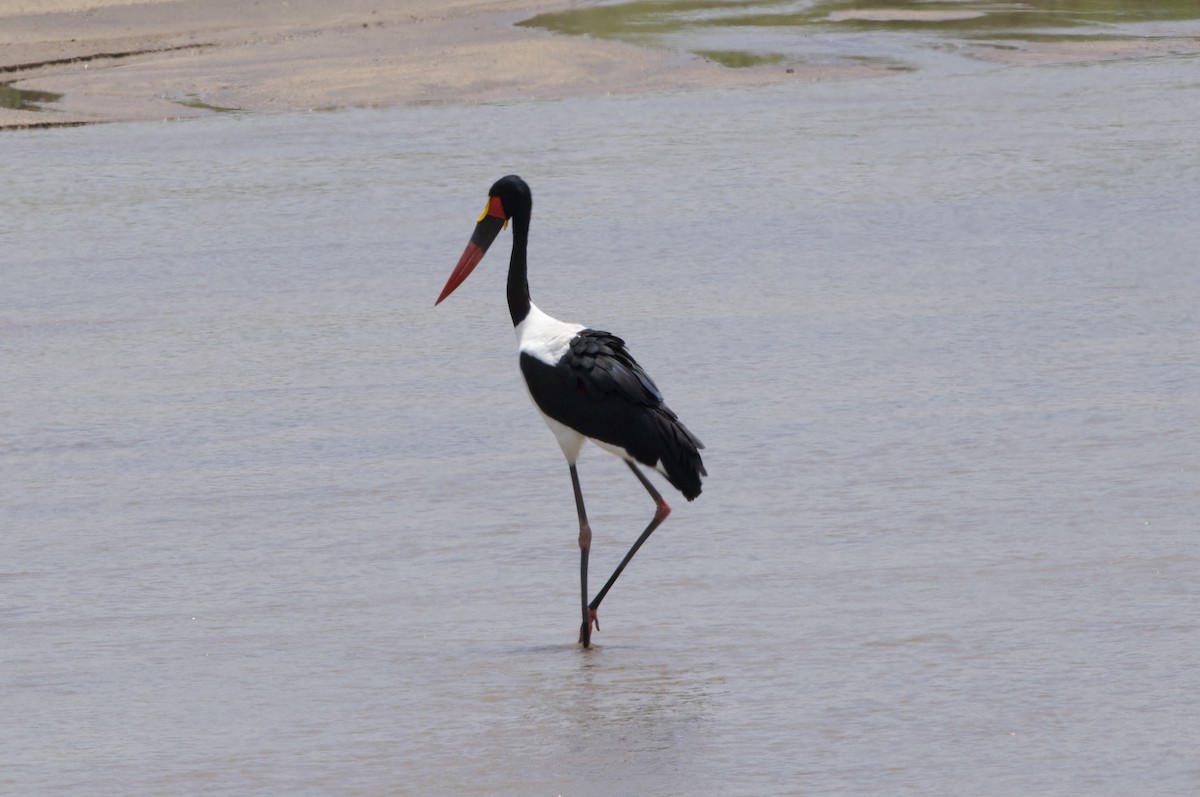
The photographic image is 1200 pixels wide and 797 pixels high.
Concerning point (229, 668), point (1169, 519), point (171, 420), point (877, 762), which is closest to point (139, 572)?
point (229, 668)

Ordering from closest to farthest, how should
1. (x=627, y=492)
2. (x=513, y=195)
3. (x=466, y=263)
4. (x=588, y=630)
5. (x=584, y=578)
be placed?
(x=588, y=630), (x=584, y=578), (x=513, y=195), (x=466, y=263), (x=627, y=492)

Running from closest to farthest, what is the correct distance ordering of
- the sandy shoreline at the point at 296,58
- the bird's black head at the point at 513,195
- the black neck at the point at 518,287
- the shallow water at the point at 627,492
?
the shallow water at the point at 627,492 → the black neck at the point at 518,287 → the bird's black head at the point at 513,195 → the sandy shoreline at the point at 296,58

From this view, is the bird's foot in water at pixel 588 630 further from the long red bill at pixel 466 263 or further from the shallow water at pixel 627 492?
the long red bill at pixel 466 263

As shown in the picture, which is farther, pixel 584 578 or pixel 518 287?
pixel 518 287

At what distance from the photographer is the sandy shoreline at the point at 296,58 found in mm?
16344

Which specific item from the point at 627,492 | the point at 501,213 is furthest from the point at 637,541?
the point at 627,492

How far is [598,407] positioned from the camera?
17.0ft

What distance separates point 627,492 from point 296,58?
1230 centimetres

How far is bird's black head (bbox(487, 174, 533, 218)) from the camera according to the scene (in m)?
5.79

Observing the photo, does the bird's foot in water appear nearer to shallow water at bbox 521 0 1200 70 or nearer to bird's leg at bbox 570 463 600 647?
bird's leg at bbox 570 463 600 647

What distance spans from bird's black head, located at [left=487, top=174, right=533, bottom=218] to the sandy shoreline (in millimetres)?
10419

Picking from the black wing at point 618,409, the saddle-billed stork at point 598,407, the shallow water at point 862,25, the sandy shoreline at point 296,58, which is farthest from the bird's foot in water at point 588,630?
the shallow water at point 862,25

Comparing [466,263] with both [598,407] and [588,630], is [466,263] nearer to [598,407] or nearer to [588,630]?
[598,407]

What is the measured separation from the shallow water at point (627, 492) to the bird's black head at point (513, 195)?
3.26 feet
